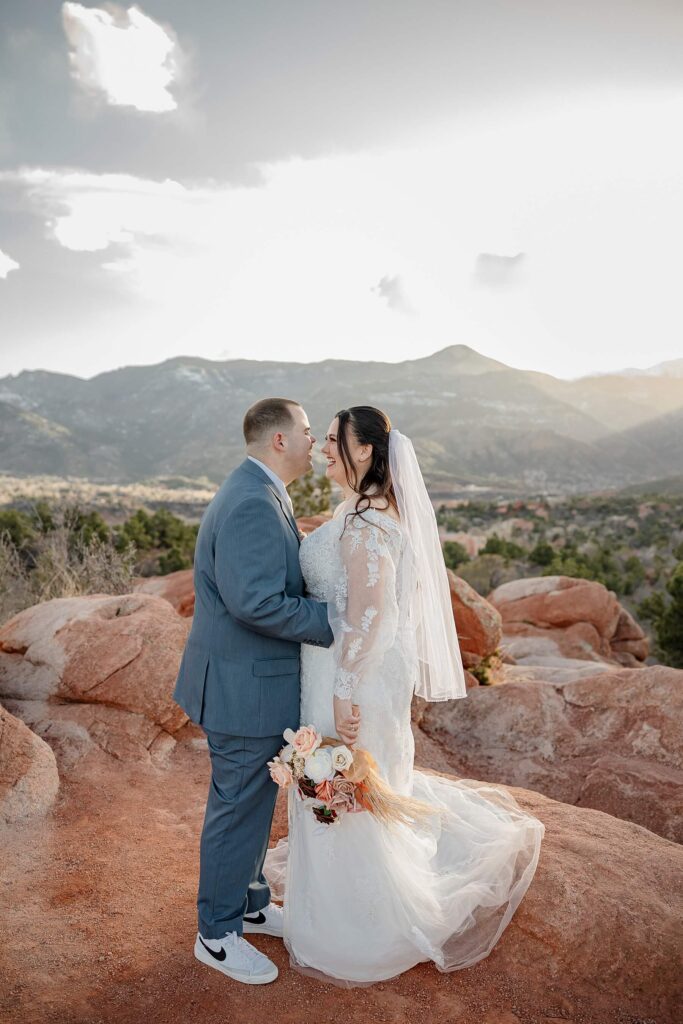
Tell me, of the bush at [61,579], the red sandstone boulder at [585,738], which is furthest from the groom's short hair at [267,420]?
the bush at [61,579]

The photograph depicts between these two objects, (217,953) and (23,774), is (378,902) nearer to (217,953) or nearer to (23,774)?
(217,953)

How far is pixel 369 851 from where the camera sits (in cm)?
333

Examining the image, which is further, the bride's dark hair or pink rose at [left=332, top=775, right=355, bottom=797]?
the bride's dark hair

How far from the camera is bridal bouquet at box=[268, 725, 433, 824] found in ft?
10.2

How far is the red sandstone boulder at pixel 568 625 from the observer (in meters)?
13.2

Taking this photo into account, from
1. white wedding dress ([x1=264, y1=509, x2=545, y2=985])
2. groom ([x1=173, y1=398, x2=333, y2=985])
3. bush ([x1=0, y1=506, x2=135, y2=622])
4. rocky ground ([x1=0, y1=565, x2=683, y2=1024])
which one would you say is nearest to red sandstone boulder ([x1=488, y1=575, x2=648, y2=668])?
rocky ground ([x1=0, y1=565, x2=683, y2=1024])

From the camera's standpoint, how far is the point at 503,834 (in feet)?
12.8

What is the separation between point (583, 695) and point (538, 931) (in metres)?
4.22

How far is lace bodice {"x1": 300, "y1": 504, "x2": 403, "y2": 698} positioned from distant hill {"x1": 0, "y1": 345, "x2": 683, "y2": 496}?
60.2m

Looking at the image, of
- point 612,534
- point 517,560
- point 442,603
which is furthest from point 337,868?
point 612,534

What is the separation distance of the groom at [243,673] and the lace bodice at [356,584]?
0.09 m

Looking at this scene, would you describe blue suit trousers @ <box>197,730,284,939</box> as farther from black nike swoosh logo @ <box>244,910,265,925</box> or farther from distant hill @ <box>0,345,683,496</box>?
distant hill @ <box>0,345,683,496</box>

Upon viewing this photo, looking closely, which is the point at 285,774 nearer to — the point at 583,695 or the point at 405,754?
the point at 405,754

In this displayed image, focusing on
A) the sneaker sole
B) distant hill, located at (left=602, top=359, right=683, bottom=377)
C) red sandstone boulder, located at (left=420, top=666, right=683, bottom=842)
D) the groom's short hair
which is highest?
A: distant hill, located at (left=602, top=359, right=683, bottom=377)
